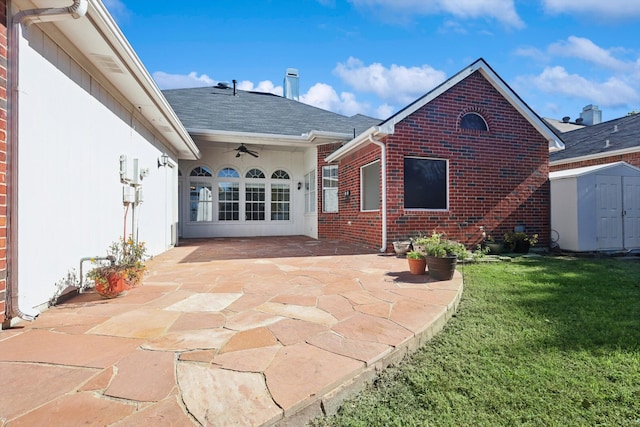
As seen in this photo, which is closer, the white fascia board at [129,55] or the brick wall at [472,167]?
the white fascia board at [129,55]

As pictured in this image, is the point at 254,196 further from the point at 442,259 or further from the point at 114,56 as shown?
the point at 442,259

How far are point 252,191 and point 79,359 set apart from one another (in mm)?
9819

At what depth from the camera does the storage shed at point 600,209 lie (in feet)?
22.9

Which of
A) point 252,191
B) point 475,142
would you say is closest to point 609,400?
point 475,142

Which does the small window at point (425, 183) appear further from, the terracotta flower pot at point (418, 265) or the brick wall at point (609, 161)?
the brick wall at point (609, 161)

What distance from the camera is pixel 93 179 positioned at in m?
3.83

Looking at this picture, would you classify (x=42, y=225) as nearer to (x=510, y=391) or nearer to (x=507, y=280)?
(x=510, y=391)

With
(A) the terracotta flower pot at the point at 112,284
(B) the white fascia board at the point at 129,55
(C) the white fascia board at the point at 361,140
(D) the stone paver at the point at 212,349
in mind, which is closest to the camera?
(D) the stone paver at the point at 212,349

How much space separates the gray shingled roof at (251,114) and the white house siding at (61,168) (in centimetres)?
509

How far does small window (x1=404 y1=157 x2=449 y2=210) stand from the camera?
6.96 meters

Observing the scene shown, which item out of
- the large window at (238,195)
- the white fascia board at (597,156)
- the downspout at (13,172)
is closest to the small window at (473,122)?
the large window at (238,195)

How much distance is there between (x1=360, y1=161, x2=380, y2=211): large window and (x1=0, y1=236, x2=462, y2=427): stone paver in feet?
12.5

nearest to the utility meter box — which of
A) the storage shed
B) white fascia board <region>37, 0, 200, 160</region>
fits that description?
white fascia board <region>37, 0, 200, 160</region>

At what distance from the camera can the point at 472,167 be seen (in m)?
7.29
